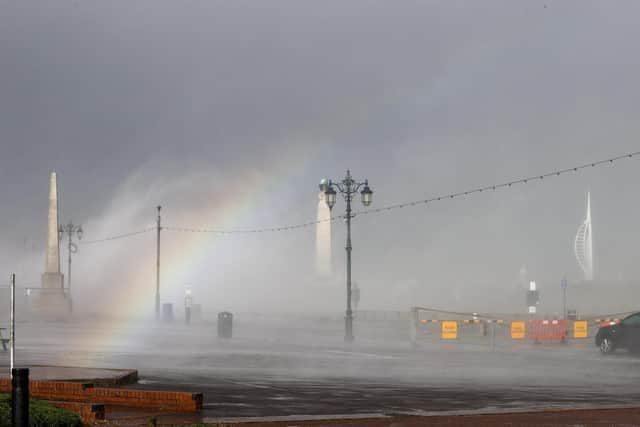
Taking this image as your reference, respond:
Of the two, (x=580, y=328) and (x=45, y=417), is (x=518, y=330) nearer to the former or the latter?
(x=580, y=328)

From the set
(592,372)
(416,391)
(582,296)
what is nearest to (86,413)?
(416,391)

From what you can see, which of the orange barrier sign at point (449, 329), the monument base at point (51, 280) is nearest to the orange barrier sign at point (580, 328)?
the orange barrier sign at point (449, 329)

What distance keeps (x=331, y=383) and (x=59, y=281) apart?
71834 mm

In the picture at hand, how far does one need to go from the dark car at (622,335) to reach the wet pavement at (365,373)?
41cm

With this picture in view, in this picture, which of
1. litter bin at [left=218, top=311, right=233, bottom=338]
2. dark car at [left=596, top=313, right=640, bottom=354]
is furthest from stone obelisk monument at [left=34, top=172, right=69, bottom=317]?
dark car at [left=596, top=313, right=640, bottom=354]

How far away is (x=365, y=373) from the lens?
88.4 feet

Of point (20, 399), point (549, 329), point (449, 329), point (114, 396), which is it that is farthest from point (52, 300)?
point (20, 399)

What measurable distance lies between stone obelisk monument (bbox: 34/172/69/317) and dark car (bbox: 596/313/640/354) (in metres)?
54.6

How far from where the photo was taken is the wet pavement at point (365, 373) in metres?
18.2

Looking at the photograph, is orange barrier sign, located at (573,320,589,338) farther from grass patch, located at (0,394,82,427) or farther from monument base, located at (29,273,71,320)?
monument base, located at (29,273,71,320)

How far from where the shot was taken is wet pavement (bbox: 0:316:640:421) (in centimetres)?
1819

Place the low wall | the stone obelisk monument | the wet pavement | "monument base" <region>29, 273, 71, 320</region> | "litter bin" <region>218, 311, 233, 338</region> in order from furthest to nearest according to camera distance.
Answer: "monument base" <region>29, 273, 71, 320</region>
the stone obelisk monument
"litter bin" <region>218, 311, 233, 338</region>
the wet pavement
the low wall

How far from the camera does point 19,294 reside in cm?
15062

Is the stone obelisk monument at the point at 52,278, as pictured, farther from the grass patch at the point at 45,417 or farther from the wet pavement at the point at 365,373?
the grass patch at the point at 45,417
